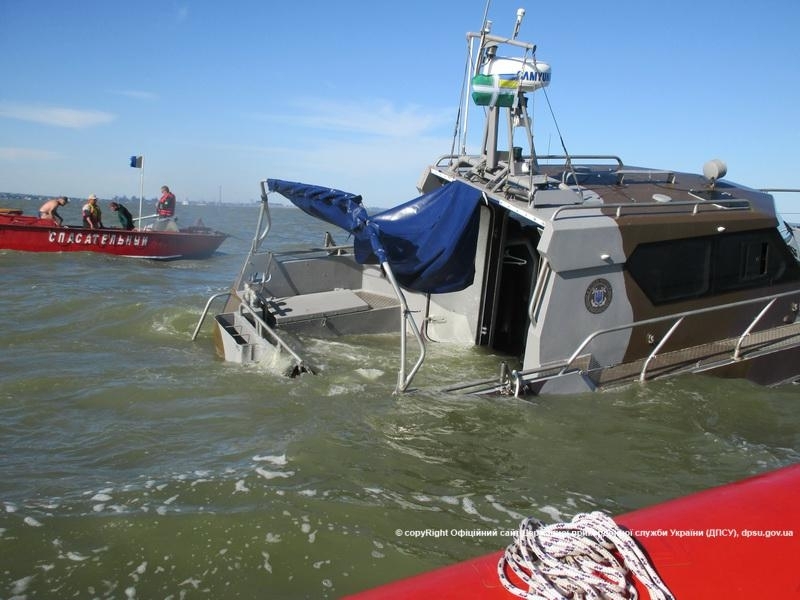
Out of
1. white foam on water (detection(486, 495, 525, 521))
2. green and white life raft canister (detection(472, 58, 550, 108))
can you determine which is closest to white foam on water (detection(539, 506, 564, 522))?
white foam on water (detection(486, 495, 525, 521))

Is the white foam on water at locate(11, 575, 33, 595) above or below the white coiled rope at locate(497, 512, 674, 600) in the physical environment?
below

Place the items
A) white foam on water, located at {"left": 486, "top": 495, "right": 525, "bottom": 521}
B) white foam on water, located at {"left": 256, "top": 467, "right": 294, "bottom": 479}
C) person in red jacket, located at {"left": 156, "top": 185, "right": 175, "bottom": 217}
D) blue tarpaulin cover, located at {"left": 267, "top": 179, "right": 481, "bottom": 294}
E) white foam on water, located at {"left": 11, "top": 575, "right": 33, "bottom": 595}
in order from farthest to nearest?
person in red jacket, located at {"left": 156, "top": 185, "right": 175, "bottom": 217}
blue tarpaulin cover, located at {"left": 267, "top": 179, "right": 481, "bottom": 294}
white foam on water, located at {"left": 256, "top": 467, "right": 294, "bottom": 479}
white foam on water, located at {"left": 486, "top": 495, "right": 525, "bottom": 521}
white foam on water, located at {"left": 11, "top": 575, "right": 33, "bottom": 595}

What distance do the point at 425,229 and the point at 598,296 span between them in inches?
82.8

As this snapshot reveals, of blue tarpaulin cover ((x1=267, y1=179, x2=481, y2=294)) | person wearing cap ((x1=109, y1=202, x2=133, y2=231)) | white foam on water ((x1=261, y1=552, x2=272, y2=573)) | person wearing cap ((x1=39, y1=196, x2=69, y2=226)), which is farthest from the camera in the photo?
person wearing cap ((x1=109, y1=202, x2=133, y2=231))

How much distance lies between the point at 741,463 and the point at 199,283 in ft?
45.4

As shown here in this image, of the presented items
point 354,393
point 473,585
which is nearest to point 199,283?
point 354,393

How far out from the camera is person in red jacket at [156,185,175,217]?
70.7 ft

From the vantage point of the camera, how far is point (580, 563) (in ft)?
6.76

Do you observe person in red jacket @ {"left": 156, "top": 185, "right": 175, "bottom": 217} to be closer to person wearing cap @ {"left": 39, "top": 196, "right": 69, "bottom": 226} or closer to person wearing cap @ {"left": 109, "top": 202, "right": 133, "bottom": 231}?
person wearing cap @ {"left": 109, "top": 202, "right": 133, "bottom": 231}

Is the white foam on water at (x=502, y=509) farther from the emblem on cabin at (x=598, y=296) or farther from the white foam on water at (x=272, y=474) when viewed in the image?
the emblem on cabin at (x=598, y=296)

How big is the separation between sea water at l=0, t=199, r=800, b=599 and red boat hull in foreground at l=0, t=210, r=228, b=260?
1147cm

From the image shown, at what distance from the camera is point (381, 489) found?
443 cm

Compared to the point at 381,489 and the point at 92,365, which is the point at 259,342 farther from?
the point at 381,489

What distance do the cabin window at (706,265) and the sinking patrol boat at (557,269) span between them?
0.7 inches
